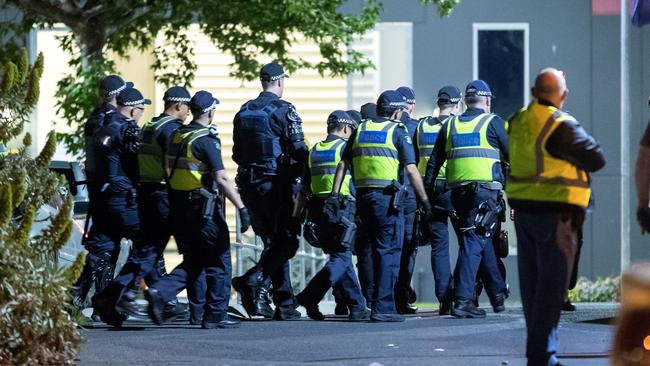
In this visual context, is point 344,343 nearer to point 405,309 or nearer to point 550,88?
point 550,88

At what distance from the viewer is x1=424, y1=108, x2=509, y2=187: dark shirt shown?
1361cm

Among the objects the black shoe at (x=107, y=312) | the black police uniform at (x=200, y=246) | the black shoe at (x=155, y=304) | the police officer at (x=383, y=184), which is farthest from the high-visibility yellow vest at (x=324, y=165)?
the black shoe at (x=107, y=312)

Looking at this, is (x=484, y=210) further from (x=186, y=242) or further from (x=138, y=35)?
(x=138, y=35)

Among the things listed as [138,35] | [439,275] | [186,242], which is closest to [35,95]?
[186,242]

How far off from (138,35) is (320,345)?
7874 millimetres

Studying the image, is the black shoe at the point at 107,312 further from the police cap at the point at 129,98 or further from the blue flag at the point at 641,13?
the blue flag at the point at 641,13

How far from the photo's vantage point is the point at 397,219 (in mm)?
13812

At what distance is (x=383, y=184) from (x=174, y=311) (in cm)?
210

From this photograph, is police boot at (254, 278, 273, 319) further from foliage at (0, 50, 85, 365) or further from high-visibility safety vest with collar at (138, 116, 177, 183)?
foliage at (0, 50, 85, 365)

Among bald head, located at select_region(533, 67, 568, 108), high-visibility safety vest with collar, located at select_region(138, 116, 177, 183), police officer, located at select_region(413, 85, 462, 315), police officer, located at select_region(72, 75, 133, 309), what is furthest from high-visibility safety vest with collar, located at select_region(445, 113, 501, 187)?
bald head, located at select_region(533, 67, 568, 108)

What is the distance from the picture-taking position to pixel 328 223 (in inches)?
558

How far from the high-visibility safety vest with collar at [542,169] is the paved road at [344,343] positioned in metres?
1.46

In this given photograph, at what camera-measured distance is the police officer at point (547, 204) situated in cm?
935

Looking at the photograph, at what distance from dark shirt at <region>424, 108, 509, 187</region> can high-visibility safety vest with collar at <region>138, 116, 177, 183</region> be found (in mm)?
2189
